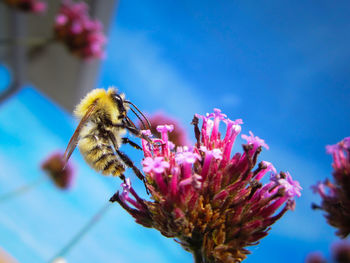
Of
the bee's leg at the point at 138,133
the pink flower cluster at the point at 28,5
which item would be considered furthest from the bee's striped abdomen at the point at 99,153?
the pink flower cluster at the point at 28,5

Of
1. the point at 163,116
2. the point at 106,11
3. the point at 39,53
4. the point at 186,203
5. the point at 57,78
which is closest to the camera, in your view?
the point at 186,203

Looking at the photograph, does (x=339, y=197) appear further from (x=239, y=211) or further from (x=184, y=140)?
(x=184, y=140)

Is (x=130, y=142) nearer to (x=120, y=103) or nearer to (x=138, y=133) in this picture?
(x=138, y=133)

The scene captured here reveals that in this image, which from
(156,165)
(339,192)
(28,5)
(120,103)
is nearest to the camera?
(156,165)

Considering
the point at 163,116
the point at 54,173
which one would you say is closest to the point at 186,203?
the point at 163,116

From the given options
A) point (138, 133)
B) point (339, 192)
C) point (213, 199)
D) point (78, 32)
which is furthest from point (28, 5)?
point (339, 192)

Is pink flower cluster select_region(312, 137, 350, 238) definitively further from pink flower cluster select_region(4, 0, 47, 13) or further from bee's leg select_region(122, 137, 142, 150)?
pink flower cluster select_region(4, 0, 47, 13)
